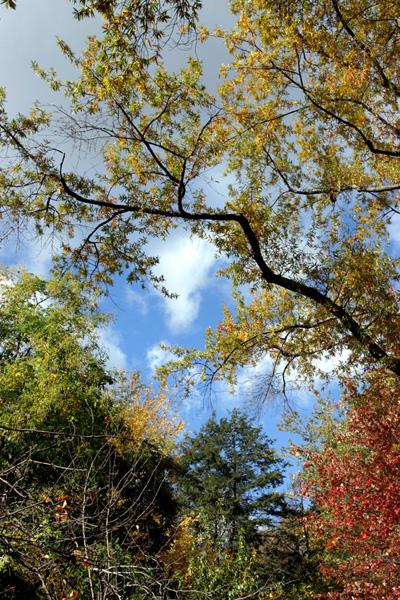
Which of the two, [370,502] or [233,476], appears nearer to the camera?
[370,502]

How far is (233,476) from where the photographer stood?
22.2m

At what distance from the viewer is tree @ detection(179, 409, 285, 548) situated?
20.8m

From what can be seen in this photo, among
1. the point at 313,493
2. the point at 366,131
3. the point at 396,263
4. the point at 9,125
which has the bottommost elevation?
the point at 313,493

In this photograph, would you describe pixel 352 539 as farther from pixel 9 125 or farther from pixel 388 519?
pixel 9 125

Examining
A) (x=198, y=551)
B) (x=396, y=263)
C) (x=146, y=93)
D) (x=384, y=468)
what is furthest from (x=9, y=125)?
(x=384, y=468)

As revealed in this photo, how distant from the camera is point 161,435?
1561 centimetres

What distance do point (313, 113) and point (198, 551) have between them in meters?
10.6

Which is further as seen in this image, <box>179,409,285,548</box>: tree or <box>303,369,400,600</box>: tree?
<box>179,409,285,548</box>: tree

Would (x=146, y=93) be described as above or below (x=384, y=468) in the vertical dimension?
above

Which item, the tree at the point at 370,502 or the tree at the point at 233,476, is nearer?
the tree at the point at 370,502

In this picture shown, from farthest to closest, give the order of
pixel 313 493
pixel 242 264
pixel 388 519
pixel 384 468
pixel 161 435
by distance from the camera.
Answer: pixel 161 435, pixel 313 493, pixel 384 468, pixel 388 519, pixel 242 264

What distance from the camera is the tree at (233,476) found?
68.2 ft

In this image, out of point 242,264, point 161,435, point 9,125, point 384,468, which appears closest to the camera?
point 9,125

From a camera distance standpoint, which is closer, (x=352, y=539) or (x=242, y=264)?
(x=242, y=264)
